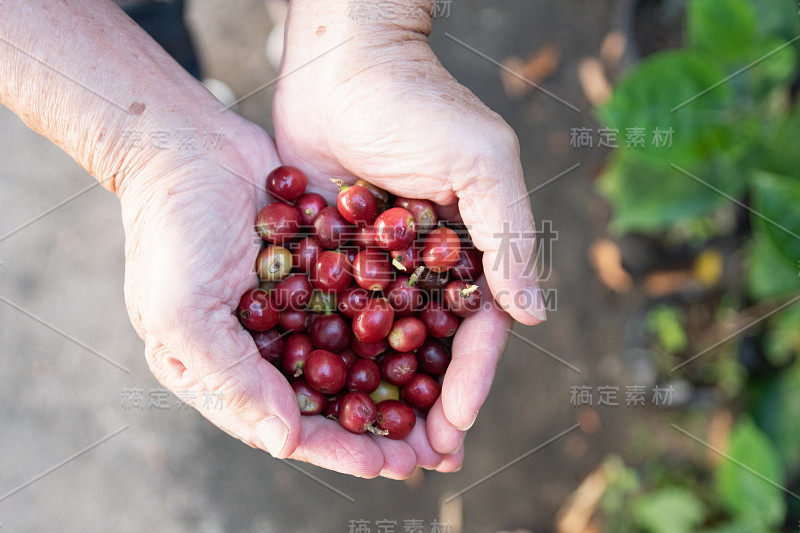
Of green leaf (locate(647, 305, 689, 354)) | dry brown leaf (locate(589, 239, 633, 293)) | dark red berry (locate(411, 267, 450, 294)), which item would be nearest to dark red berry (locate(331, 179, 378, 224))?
dark red berry (locate(411, 267, 450, 294))

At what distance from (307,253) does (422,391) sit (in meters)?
0.84

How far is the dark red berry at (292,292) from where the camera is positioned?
2662 mm

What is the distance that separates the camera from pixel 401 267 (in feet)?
8.57

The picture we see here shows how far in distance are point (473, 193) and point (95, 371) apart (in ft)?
10.1

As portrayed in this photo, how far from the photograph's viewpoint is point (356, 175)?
9.49 feet

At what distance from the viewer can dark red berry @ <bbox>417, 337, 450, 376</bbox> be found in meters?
2.74

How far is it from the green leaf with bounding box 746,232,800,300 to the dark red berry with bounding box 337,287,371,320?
7.14ft

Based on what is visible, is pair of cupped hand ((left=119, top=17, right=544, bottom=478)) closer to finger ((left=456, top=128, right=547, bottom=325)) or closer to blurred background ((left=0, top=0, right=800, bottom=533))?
finger ((left=456, top=128, right=547, bottom=325))

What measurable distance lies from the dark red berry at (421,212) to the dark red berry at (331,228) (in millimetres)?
296

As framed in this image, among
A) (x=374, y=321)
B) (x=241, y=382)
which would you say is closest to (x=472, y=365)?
(x=374, y=321)

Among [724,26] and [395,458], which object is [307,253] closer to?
[395,458]

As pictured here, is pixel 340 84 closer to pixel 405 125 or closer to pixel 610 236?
pixel 405 125

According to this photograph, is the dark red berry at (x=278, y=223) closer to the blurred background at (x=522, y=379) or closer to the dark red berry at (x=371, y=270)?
the dark red berry at (x=371, y=270)

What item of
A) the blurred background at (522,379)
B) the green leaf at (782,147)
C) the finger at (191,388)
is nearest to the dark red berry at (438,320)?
the finger at (191,388)
